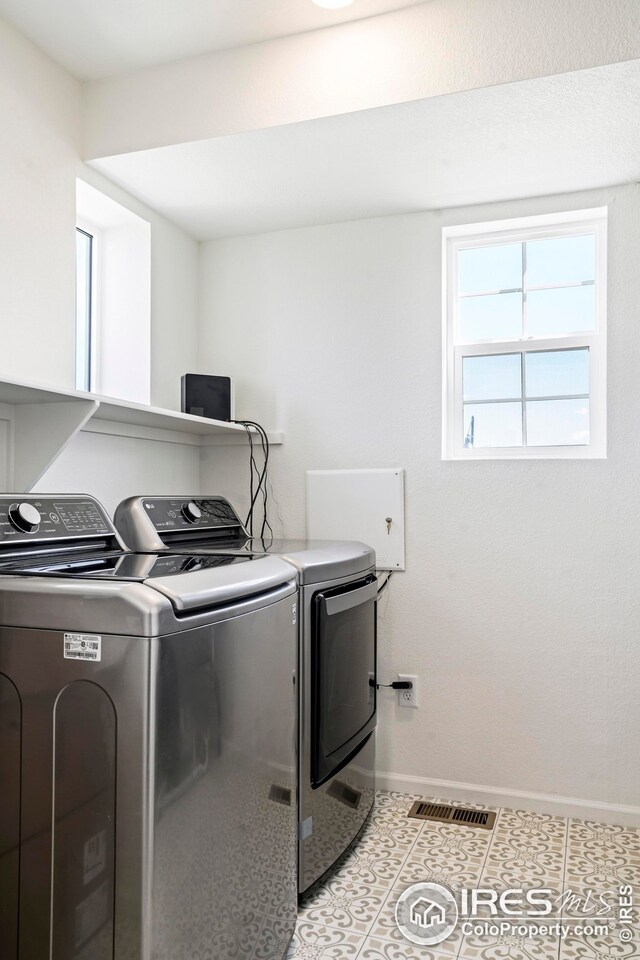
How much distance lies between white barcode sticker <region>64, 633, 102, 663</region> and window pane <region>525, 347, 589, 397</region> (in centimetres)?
193

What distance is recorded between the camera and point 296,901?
177 cm

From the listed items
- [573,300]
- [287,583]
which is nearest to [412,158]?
[573,300]

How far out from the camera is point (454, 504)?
2627 millimetres

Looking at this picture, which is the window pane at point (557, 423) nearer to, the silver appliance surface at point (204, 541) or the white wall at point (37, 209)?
the silver appliance surface at point (204, 541)

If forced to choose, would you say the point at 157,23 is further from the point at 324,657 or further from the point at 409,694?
the point at 409,694

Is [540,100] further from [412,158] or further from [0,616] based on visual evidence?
[0,616]

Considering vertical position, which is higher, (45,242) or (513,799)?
(45,242)

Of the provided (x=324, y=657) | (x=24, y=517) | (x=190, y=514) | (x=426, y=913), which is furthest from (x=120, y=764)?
(x=190, y=514)

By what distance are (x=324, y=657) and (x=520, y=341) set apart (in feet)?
4.61

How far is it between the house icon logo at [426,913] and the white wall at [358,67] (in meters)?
2.16

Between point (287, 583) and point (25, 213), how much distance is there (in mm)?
1286

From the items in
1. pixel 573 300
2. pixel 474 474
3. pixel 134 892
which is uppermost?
pixel 573 300

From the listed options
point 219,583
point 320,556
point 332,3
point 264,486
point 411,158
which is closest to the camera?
point 219,583

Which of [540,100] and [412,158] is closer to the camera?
[540,100]
